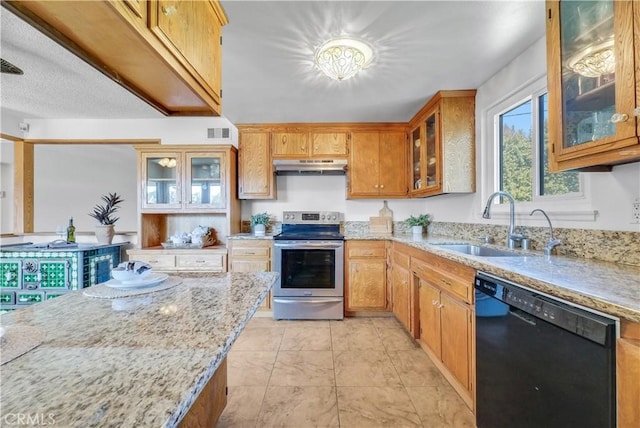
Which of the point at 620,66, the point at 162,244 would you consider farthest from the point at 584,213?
the point at 162,244

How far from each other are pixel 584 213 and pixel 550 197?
1.09 feet

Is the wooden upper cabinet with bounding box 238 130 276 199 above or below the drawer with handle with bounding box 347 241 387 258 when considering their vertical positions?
above

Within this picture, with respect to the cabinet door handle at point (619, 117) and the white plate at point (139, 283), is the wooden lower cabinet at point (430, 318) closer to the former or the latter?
the cabinet door handle at point (619, 117)

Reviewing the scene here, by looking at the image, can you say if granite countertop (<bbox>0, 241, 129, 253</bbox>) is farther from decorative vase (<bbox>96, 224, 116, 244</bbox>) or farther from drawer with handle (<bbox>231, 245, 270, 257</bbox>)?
drawer with handle (<bbox>231, 245, 270, 257</bbox>)

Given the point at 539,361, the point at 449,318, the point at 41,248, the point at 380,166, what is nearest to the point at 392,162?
the point at 380,166

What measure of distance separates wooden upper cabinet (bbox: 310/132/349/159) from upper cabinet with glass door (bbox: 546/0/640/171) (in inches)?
86.6

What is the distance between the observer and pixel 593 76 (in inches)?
47.6

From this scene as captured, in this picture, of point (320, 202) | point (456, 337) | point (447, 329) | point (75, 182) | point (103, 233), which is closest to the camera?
point (456, 337)

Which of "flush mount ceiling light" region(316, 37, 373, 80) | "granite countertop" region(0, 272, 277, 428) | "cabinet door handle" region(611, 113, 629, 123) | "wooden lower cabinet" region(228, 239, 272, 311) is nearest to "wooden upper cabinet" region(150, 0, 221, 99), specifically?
"flush mount ceiling light" region(316, 37, 373, 80)

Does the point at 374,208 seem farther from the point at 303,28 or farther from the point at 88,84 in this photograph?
the point at 88,84

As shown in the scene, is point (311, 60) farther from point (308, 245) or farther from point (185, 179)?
point (185, 179)

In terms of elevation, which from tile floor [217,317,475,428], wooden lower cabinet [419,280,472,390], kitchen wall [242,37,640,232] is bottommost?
tile floor [217,317,475,428]

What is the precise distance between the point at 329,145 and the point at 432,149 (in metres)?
1.23

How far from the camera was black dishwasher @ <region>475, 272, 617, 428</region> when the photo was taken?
847 mm
